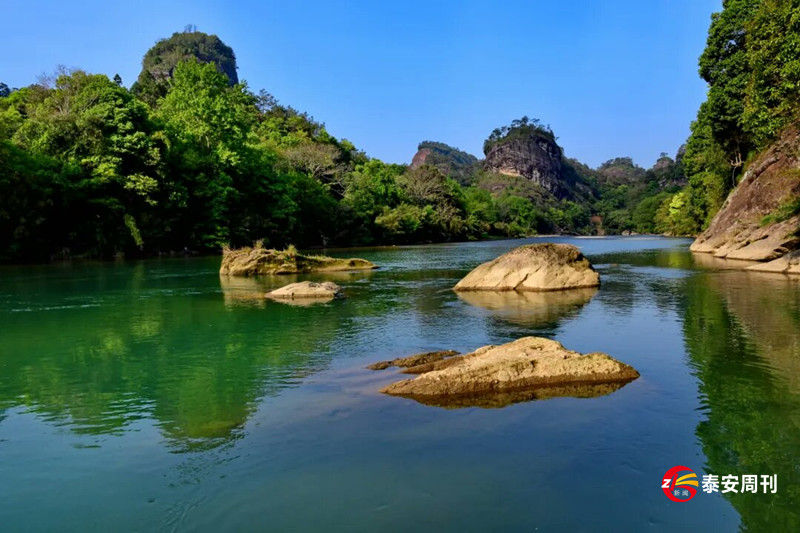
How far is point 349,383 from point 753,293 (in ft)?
52.4

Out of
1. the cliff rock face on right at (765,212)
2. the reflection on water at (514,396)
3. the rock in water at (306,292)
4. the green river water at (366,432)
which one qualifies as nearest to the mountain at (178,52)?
the cliff rock face on right at (765,212)

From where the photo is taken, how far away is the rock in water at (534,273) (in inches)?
865

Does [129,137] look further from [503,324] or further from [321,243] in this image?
[503,324]

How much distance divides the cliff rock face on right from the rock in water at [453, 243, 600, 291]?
1288cm

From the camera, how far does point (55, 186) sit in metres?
42.4

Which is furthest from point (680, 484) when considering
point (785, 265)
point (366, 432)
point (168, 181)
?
point (168, 181)

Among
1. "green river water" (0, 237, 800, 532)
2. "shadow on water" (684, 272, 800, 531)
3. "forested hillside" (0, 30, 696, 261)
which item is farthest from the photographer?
"forested hillside" (0, 30, 696, 261)

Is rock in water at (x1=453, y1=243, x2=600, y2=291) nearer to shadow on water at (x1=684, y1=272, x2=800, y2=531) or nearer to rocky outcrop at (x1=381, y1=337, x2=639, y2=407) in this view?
shadow on water at (x1=684, y1=272, x2=800, y2=531)

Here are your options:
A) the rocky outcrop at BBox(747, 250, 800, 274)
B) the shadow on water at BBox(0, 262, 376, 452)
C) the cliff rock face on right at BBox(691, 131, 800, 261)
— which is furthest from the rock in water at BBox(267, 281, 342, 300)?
the cliff rock face on right at BBox(691, 131, 800, 261)

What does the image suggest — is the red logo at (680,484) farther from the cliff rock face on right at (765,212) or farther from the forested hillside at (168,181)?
the forested hillside at (168,181)

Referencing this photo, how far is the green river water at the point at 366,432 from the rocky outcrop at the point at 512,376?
14.9 inches

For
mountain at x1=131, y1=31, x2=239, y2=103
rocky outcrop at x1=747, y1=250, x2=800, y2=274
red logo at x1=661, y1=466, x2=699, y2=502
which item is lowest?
red logo at x1=661, y1=466, x2=699, y2=502

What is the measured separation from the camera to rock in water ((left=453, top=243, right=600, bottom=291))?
22.0 m

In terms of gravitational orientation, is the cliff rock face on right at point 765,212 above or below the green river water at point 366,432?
above
